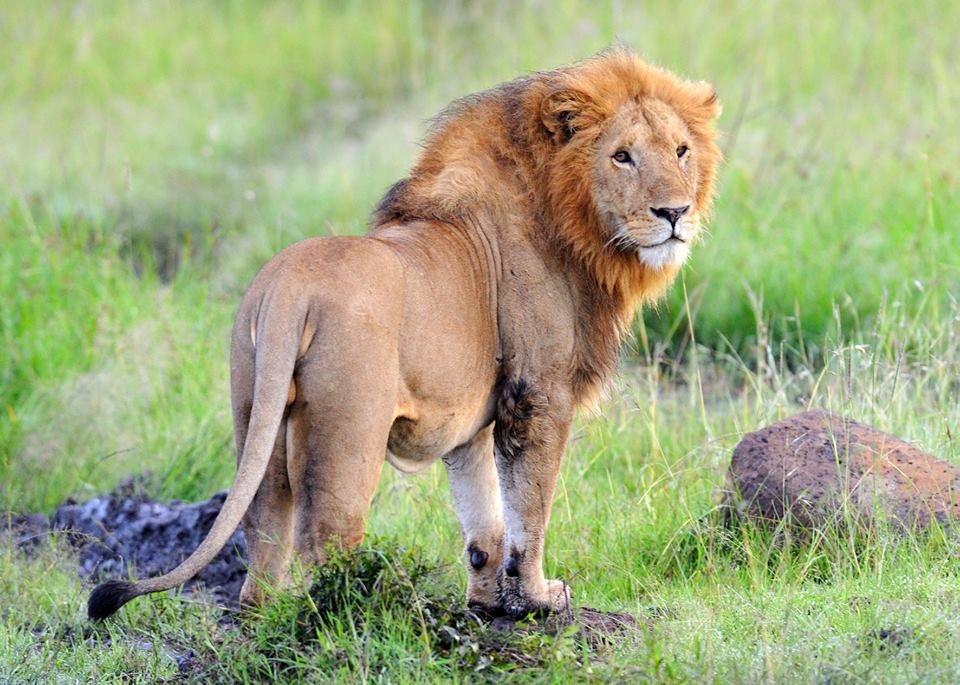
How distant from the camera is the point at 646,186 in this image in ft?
12.9

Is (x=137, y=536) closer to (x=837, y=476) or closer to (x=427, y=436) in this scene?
(x=427, y=436)

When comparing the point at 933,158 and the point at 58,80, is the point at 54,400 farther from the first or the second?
the point at 58,80

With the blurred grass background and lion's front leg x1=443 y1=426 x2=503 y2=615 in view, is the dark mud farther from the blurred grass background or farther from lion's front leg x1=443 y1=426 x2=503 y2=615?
lion's front leg x1=443 y1=426 x2=503 y2=615

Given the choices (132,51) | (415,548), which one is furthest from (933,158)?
(132,51)

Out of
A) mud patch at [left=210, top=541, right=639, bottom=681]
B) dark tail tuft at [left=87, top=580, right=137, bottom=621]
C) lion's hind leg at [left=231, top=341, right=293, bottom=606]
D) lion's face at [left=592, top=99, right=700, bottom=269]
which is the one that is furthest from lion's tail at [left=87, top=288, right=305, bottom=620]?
lion's face at [left=592, top=99, right=700, bottom=269]

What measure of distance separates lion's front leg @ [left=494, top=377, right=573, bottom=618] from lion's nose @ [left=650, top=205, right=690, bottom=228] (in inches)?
21.2

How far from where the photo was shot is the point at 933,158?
7.39 metres

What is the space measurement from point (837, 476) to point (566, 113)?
4.45 ft

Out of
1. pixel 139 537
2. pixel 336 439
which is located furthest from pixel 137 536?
pixel 336 439

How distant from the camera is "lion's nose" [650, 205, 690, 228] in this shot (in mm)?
3914

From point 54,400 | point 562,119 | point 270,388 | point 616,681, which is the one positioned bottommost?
point 54,400

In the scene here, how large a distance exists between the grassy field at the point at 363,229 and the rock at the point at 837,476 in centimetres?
11

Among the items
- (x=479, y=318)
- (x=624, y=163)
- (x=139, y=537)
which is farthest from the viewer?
(x=139, y=537)

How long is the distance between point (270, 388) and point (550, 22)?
7.15 meters
